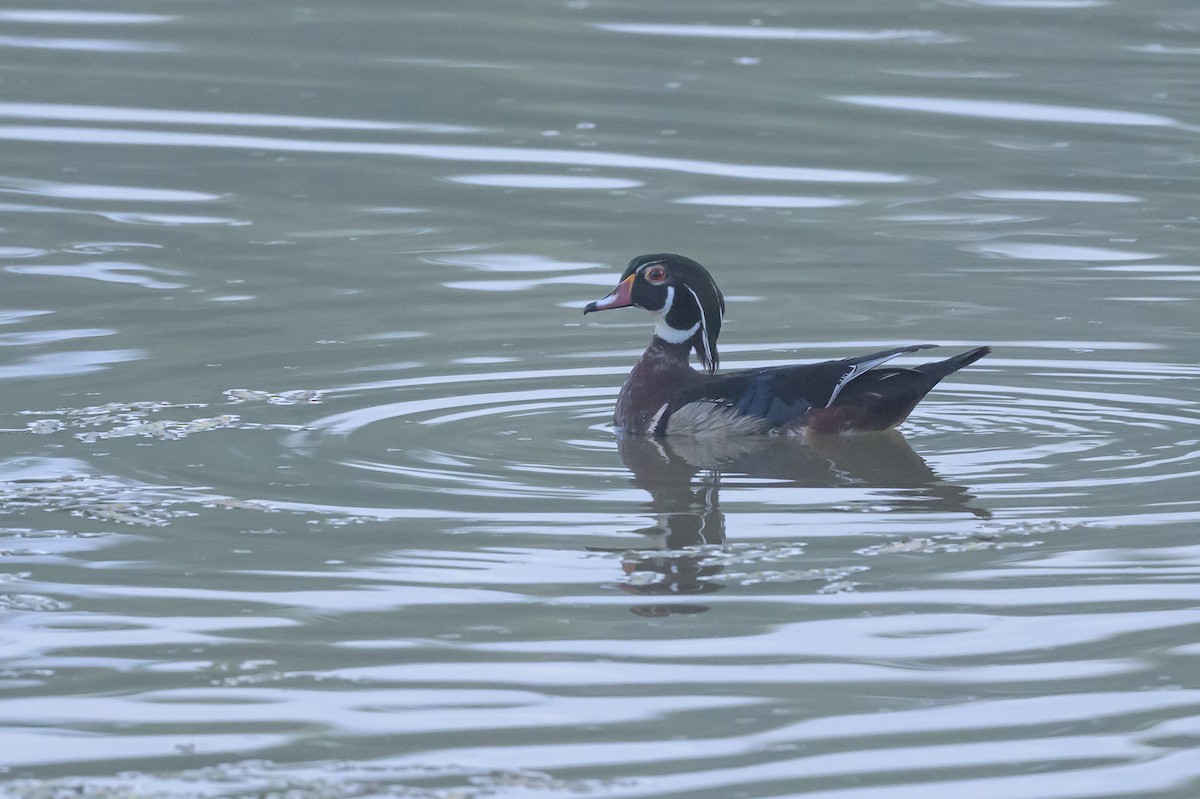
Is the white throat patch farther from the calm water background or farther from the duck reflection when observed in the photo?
the duck reflection

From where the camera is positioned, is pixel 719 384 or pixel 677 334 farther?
pixel 677 334

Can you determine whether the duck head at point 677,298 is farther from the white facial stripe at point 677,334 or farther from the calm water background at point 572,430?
the calm water background at point 572,430

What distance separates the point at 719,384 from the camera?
985 centimetres

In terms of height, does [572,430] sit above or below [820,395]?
below

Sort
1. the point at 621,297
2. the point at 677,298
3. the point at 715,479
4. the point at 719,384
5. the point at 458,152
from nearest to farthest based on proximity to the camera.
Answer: the point at 715,479 → the point at 719,384 → the point at 621,297 → the point at 677,298 → the point at 458,152

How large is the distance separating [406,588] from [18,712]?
155cm

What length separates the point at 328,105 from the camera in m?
18.8

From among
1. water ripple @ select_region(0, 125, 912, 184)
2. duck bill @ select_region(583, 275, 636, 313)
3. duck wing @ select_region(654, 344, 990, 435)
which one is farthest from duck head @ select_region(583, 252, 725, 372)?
water ripple @ select_region(0, 125, 912, 184)

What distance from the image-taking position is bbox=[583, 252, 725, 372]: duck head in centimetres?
1027

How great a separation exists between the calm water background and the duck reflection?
32 millimetres

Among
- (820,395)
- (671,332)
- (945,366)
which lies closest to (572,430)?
(671,332)

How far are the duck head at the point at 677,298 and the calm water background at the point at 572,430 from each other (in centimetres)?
59

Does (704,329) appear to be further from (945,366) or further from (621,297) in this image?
(945,366)

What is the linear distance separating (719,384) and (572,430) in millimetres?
731
